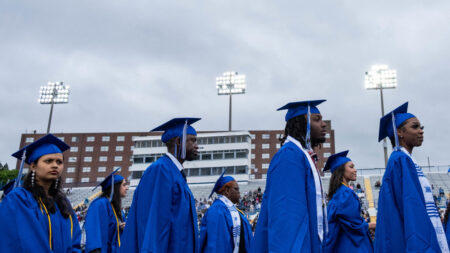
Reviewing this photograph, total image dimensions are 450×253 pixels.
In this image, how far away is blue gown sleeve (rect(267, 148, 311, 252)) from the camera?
8.46ft

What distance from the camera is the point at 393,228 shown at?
344 centimetres

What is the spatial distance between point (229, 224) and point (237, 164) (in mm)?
47549

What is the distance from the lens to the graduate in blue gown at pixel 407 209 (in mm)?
3160

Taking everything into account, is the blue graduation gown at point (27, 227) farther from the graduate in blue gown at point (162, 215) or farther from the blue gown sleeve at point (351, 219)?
the blue gown sleeve at point (351, 219)

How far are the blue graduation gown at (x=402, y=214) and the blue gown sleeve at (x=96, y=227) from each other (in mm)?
4009

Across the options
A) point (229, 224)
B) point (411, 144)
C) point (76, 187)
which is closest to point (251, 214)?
point (229, 224)

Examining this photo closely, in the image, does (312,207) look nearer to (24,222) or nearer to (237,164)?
(24,222)

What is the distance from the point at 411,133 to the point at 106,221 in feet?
15.0

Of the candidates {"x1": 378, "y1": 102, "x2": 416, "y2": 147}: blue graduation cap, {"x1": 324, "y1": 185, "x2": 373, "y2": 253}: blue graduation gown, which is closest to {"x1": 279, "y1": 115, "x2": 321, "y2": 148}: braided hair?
{"x1": 378, "y1": 102, "x2": 416, "y2": 147}: blue graduation cap

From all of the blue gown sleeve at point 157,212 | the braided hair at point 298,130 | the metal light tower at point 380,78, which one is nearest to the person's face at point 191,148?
the blue gown sleeve at point 157,212

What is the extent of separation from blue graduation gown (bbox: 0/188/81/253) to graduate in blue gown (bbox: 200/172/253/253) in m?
2.29

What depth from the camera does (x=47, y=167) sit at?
4.35 meters

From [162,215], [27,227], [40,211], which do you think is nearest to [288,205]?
[162,215]

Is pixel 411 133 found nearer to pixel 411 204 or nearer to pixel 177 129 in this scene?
pixel 411 204
